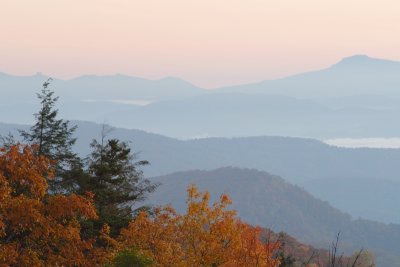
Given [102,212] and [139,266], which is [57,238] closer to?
[139,266]

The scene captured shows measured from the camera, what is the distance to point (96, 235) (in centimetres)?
3475

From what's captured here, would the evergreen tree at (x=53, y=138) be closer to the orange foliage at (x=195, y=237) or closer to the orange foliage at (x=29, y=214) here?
the orange foliage at (x=195, y=237)

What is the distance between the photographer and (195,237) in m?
31.6

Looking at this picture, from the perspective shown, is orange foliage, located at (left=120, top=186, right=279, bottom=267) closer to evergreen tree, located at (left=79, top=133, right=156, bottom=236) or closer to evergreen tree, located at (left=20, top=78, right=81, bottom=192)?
evergreen tree, located at (left=79, top=133, right=156, bottom=236)

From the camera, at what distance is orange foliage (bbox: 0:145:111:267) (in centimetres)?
2002

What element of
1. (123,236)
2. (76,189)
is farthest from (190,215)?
(76,189)

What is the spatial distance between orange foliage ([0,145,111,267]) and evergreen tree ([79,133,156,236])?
429 inches

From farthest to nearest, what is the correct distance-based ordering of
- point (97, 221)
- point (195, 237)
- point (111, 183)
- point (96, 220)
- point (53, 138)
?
1. point (53, 138)
2. point (111, 183)
3. point (97, 221)
4. point (96, 220)
5. point (195, 237)

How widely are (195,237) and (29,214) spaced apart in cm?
1280

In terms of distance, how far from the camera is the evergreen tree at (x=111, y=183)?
115 feet

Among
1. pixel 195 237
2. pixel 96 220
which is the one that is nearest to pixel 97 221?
pixel 96 220

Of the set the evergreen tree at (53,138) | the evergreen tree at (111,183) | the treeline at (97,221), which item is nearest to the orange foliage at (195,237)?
the treeline at (97,221)

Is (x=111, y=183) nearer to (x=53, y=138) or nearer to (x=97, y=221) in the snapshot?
(x=97, y=221)

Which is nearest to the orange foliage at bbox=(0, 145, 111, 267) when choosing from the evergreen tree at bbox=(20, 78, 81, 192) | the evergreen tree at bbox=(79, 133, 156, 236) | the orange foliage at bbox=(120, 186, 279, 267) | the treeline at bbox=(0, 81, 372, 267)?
the treeline at bbox=(0, 81, 372, 267)
